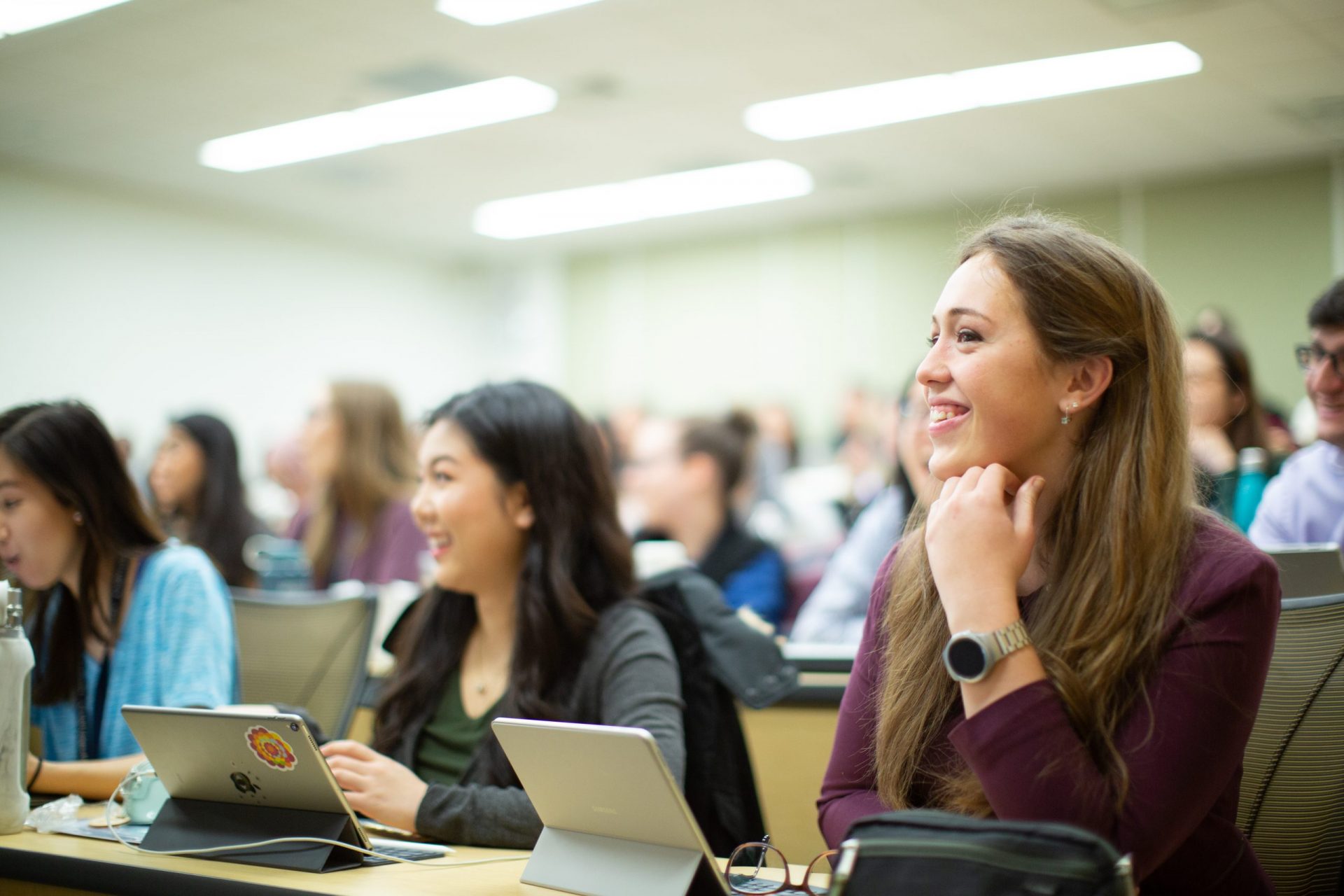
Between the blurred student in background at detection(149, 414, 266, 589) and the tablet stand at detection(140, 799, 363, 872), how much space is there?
2.27 meters

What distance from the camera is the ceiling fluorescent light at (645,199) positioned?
7719 millimetres

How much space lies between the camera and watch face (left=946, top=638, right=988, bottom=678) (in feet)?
3.91

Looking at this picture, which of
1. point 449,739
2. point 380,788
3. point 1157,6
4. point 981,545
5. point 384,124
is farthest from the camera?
point 384,124

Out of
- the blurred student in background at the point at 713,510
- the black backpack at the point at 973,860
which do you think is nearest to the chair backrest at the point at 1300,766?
the black backpack at the point at 973,860

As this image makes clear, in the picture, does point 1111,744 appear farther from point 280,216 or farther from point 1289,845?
point 280,216

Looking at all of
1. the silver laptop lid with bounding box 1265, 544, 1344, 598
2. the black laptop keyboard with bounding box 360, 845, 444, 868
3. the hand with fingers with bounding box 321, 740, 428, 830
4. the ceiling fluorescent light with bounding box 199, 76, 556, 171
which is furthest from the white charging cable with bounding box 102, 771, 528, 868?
the ceiling fluorescent light with bounding box 199, 76, 556, 171

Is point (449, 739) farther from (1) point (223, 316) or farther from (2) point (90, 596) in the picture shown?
(1) point (223, 316)

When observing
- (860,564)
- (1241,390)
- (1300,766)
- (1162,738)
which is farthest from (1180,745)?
(1241,390)

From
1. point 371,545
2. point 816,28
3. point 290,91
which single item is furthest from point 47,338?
point 816,28

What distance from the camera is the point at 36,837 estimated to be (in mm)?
1647

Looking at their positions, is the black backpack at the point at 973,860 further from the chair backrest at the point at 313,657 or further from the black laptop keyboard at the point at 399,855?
the chair backrest at the point at 313,657

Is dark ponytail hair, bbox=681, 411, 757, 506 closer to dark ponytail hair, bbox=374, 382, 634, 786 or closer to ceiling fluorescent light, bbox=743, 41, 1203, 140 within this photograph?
dark ponytail hair, bbox=374, 382, 634, 786

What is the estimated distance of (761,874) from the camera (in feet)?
4.75

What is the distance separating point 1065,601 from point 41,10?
16.6ft
